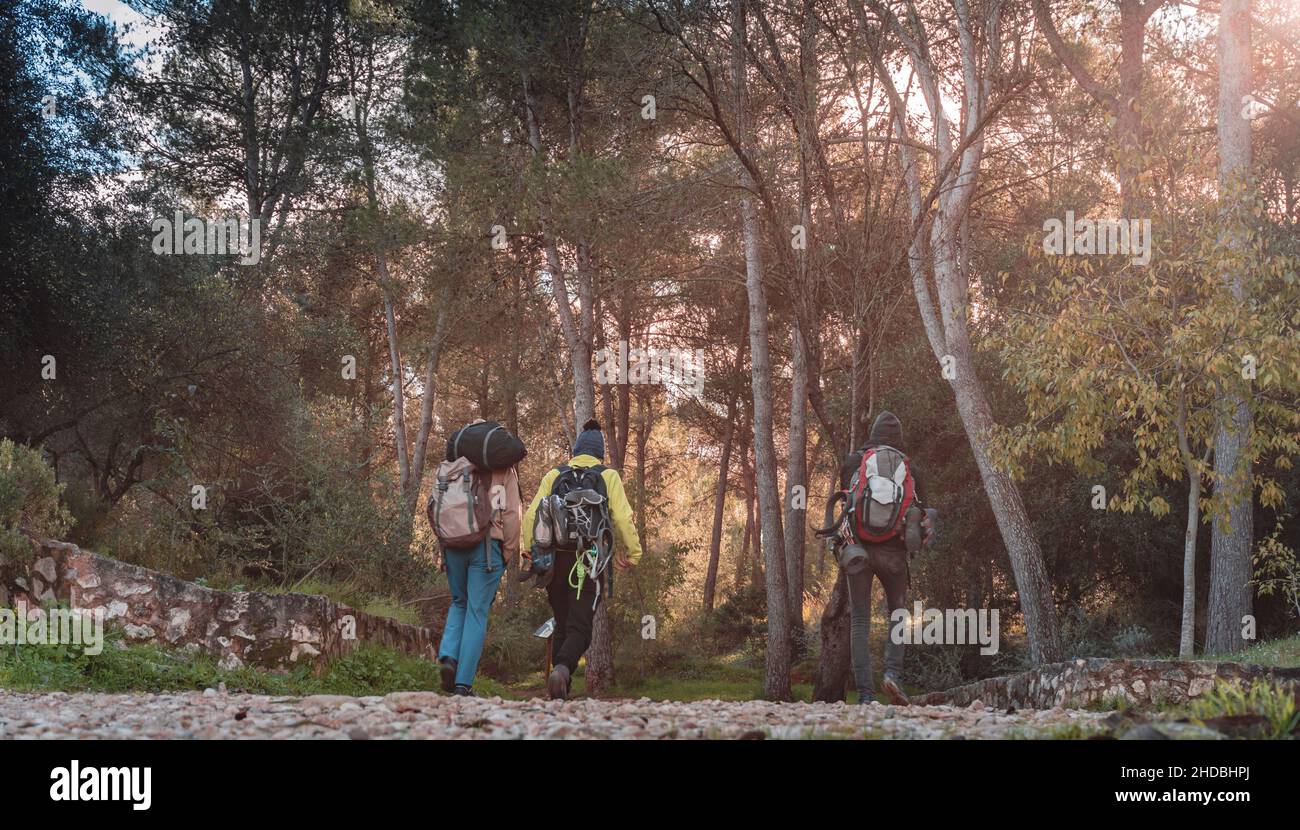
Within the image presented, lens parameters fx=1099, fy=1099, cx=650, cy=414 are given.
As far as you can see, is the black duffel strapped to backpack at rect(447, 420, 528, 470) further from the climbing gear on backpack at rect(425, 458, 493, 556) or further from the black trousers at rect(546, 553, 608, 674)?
the black trousers at rect(546, 553, 608, 674)

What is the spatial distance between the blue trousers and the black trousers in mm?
453

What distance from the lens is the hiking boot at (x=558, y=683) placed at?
8077 millimetres

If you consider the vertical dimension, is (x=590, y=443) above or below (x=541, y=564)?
above

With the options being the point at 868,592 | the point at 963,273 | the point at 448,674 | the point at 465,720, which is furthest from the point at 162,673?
the point at 963,273

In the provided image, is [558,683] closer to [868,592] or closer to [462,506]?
[462,506]

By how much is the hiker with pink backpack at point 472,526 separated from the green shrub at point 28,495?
4090 millimetres

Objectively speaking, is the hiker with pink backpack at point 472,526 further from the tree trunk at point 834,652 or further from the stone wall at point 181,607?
the tree trunk at point 834,652

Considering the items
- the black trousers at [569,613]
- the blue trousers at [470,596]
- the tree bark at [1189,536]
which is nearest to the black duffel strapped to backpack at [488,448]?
the blue trousers at [470,596]

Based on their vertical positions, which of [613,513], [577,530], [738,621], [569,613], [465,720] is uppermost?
[613,513]

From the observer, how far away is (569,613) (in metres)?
8.47

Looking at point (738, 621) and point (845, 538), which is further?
point (738, 621)

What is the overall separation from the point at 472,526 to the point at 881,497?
3.20 metres

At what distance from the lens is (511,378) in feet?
92.5
